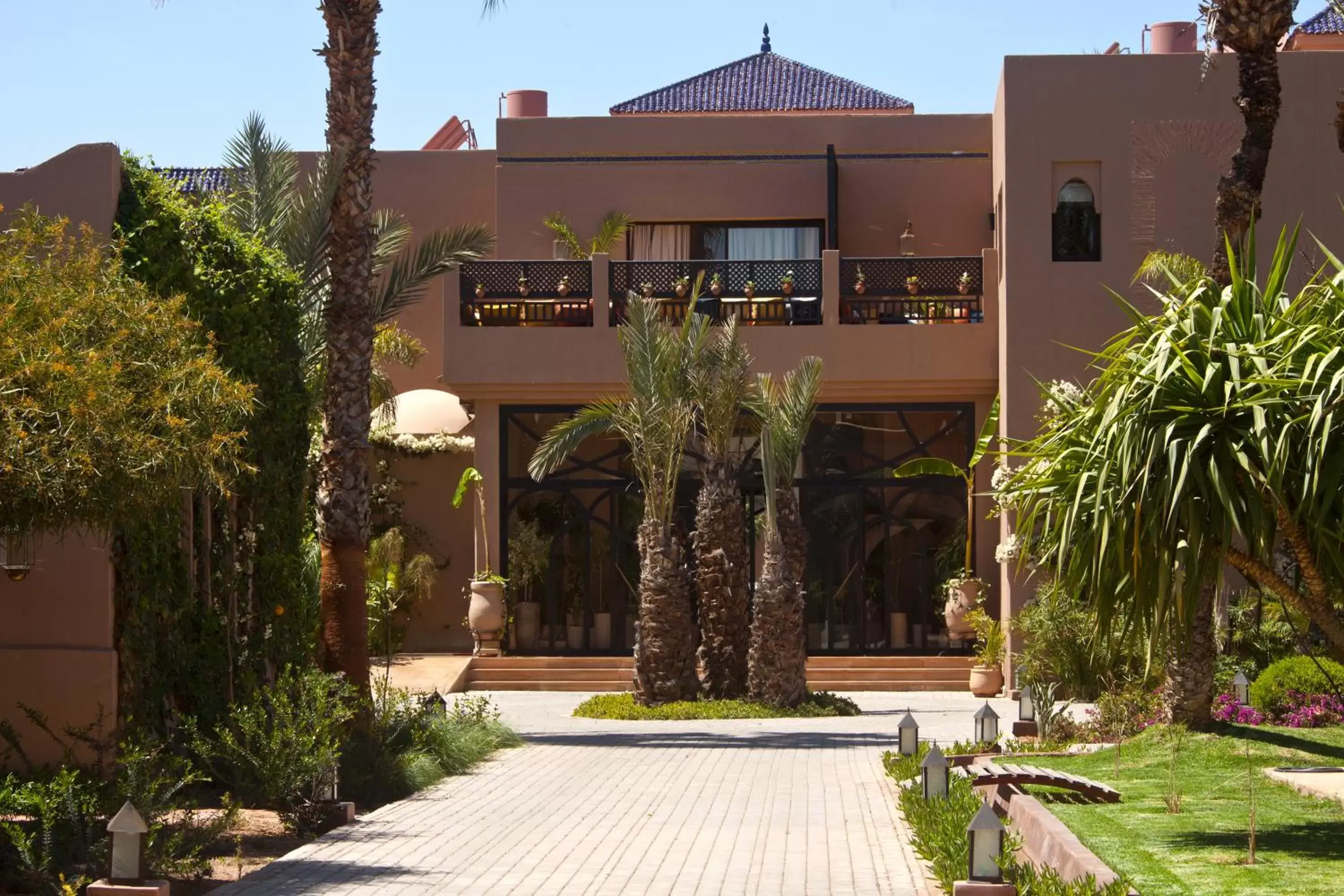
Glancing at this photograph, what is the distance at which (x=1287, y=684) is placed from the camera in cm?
1719

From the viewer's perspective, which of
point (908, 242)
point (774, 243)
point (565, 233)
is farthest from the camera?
point (774, 243)

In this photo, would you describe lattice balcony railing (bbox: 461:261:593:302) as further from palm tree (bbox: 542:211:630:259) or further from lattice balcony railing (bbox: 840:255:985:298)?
lattice balcony railing (bbox: 840:255:985:298)

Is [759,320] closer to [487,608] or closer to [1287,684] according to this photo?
[487,608]

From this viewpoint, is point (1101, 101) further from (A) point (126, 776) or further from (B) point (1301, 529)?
(A) point (126, 776)

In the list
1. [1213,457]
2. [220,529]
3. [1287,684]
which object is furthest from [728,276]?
[1213,457]

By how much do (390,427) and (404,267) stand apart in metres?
9.50

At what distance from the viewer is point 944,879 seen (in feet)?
31.0

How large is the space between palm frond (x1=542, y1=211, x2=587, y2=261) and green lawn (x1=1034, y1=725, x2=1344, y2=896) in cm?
1500

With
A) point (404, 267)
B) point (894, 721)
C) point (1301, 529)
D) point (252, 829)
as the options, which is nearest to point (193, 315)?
point (252, 829)

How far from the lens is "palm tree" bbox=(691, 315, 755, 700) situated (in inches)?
827

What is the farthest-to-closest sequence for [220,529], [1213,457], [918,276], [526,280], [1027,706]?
[526,280] → [918,276] → [1027,706] → [220,529] → [1213,457]

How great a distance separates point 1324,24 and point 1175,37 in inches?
237

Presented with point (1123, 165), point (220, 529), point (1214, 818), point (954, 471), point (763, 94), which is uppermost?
point (763, 94)

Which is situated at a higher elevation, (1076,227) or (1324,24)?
(1324,24)
